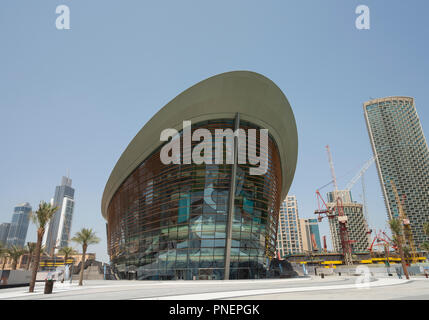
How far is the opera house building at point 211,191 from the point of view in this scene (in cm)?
2898

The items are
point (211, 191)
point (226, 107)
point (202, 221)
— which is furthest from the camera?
point (226, 107)

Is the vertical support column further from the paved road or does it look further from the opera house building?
the paved road

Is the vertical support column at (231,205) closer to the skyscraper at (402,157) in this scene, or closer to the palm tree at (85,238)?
the palm tree at (85,238)

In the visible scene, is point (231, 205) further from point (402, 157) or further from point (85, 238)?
point (402, 157)

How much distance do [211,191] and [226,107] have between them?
11.0 meters

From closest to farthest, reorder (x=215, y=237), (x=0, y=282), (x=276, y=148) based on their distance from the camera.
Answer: (x=0, y=282)
(x=215, y=237)
(x=276, y=148)

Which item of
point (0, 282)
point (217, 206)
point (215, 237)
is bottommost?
point (0, 282)

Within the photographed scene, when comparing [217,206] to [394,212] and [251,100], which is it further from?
[394,212]

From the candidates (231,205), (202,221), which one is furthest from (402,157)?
(202,221)

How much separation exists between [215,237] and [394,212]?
18702 centimetres

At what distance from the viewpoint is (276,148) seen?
38.8 metres

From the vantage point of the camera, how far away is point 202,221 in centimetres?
2928

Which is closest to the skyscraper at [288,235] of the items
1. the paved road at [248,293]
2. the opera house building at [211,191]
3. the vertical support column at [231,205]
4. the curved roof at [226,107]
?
the opera house building at [211,191]
